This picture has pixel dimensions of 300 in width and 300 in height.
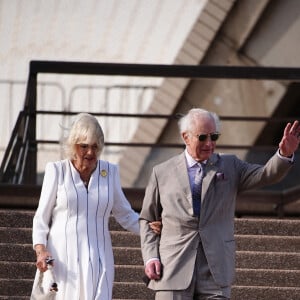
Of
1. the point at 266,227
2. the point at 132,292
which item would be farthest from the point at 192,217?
the point at 266,227

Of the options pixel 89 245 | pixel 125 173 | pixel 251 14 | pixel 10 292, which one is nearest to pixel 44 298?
pixel 89 245

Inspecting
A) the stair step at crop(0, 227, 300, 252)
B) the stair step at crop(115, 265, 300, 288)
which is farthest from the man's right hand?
the stair step at crop(0, 227, 300, 252)

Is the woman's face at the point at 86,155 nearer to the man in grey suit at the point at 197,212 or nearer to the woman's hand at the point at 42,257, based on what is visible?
the man in grey suit at the point at 197,212

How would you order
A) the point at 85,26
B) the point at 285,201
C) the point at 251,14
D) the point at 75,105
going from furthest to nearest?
the point at 85,26, the point at 75,105, the point at 251,14, the point at 285,201

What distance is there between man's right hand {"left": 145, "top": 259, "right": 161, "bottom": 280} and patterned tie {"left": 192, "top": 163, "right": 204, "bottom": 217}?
332 millimetres

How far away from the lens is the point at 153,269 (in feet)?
26.0

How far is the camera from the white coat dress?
7.96m

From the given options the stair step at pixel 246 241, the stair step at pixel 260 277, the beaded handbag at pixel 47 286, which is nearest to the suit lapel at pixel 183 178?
the beaded handbag at pixel 47 286

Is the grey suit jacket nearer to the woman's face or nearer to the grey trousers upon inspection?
the grey trousers

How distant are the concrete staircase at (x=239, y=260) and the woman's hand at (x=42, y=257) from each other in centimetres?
292

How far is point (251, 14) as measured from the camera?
19.4 m

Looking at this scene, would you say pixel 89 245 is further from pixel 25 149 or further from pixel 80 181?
pixel 25 149

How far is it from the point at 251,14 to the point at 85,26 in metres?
7.92

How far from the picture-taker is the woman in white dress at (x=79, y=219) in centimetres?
796
